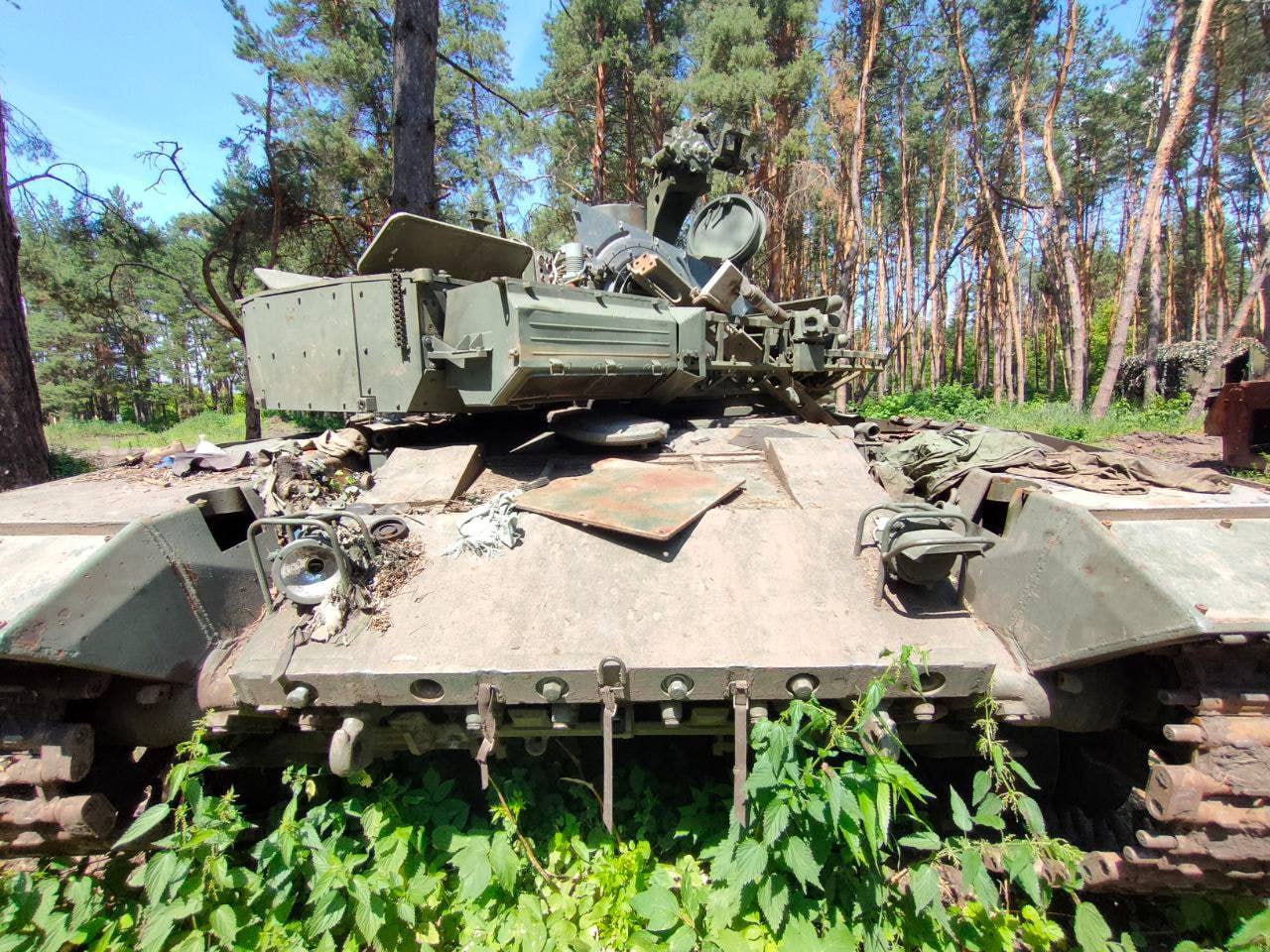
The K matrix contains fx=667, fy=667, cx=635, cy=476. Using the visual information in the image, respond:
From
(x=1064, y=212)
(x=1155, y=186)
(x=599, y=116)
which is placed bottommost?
(x=1155, y=186)

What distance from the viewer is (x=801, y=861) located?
2.34 m

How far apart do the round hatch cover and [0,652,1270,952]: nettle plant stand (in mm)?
4463

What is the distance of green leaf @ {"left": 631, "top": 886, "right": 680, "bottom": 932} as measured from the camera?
2549mm

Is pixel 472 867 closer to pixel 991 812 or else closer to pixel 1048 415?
pixel 991 812

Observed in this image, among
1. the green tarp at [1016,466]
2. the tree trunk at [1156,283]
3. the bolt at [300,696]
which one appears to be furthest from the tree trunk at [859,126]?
the bolt at [300,696]

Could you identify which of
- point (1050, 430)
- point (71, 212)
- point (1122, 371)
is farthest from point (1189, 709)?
point (1122, 371)

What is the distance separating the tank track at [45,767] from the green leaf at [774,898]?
240 cm

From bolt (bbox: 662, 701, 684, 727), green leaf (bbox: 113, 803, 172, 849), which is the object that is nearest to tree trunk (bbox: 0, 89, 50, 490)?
green leaf (bbox: 113, 803, 172, 849)

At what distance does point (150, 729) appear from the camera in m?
2.70

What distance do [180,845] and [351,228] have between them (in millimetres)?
17051

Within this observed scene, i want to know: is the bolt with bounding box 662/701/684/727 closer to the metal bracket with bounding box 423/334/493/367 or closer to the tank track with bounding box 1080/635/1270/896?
the tank track with bounding box 1080/635/1270/896

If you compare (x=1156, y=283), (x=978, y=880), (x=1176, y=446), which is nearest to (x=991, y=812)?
(x=978, y=880)

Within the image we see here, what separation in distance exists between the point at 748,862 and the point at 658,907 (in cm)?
46

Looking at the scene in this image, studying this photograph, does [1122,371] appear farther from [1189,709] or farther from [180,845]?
[180,845]
